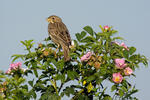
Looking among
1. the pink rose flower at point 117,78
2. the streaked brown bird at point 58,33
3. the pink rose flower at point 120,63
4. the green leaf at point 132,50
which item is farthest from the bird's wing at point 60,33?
the pink rose flower at point 117,78

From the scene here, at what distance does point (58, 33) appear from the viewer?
8.41m

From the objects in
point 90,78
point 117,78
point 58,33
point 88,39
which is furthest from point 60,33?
point 117,78

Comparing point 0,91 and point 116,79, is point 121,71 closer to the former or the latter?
point 116,79

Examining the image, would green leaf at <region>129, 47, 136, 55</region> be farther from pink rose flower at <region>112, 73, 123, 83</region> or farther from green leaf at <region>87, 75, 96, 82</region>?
green leaf at <region>87, 75, 96, 82</region>

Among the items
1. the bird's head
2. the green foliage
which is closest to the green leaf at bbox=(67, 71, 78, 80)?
the green foliage

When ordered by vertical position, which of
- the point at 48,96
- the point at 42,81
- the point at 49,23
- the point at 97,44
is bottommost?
the point at 48,96

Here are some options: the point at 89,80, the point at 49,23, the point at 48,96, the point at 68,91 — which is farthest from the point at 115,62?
the point at 49,23

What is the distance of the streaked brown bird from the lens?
293 inches

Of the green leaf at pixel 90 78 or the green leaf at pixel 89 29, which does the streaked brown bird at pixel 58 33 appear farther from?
the green leaf at pixel 90 78

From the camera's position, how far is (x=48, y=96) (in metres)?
5.61

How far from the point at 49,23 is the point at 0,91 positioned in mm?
4788

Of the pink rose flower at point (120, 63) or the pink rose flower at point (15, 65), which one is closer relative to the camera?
the pink rose flower at point (120, 63)

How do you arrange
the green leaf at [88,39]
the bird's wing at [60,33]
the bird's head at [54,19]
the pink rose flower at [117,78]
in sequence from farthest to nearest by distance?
the bird's head at [54,19] → the bird's wing at [60,33] → the green leaf at [88,39] → the pink rose flower at [117,78]

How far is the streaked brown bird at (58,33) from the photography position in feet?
24.5
